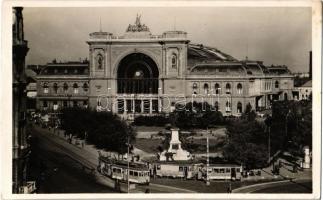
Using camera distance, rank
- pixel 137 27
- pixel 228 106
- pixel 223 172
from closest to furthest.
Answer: pixel 137 27 < pixel 223 172 < pixel 228 106

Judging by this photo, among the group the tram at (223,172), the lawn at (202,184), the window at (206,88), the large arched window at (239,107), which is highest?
the window at (206,88)

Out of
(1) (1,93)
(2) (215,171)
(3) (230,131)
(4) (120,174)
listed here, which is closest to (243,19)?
(3) (230,131)

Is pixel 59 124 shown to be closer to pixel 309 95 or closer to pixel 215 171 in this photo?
pixel 215 171

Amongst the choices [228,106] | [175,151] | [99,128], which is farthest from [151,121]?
[228,106]

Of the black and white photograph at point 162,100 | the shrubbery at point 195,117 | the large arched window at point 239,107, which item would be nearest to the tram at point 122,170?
the black and white photograph at point 162,100

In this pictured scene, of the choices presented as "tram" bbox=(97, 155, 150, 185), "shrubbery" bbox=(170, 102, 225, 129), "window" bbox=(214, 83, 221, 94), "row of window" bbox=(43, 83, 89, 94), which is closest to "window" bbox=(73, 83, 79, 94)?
"row of window" bbox=(43, 83, 89, 94)

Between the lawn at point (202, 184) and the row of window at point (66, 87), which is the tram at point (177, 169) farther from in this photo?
the row of window at point (66, 87)

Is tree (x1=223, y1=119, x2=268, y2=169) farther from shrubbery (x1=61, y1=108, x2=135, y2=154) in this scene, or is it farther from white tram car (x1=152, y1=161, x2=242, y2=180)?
shrubbery (x1=61, y1=108, x2=135, y2=154)

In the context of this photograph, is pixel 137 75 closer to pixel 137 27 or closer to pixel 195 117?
pixel 137 27
